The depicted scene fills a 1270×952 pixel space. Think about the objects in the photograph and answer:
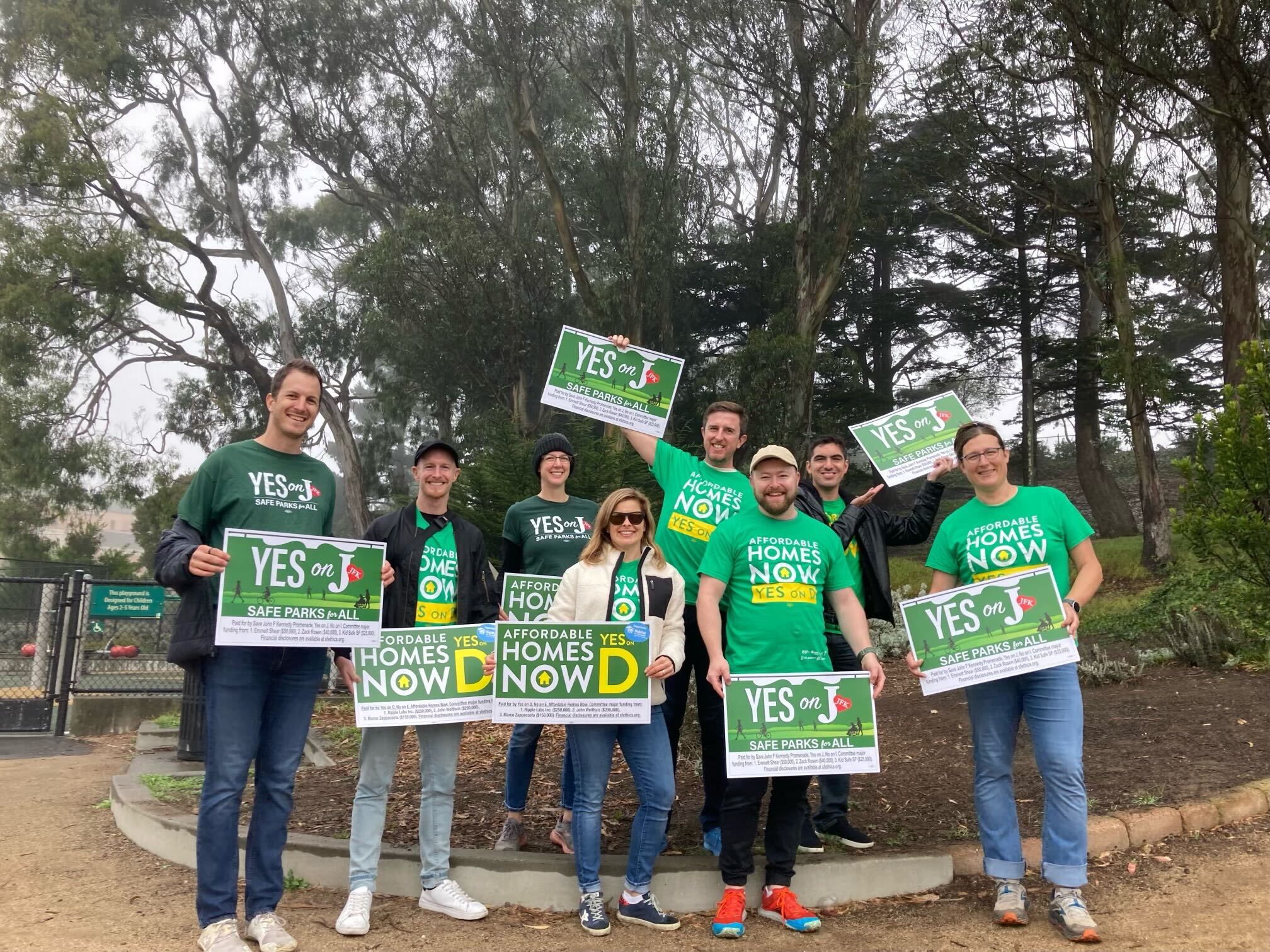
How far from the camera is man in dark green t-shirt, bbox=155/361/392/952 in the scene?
12.2ft

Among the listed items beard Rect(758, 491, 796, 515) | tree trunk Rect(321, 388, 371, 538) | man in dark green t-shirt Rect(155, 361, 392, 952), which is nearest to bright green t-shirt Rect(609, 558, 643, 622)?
beard Rect(758, 491, 796, 515)

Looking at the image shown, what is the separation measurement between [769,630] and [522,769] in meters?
1.57

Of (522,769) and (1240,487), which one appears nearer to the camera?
(522,769)

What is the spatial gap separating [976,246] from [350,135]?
1836cm

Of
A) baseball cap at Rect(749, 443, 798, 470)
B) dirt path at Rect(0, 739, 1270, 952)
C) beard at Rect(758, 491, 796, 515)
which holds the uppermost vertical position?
baseball cap at Rect(749, 443, 798, 470)

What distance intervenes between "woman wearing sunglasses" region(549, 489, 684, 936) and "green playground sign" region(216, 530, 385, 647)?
2.62ft

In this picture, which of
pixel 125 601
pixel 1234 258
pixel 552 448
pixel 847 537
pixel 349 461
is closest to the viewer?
pixel 847 537

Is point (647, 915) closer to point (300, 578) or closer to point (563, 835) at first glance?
point (563, 835)

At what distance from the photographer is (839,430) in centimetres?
2723

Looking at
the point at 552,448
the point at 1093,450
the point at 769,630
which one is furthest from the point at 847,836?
the point at 1093,450

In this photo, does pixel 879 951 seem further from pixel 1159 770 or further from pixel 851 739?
pixel 1159 770

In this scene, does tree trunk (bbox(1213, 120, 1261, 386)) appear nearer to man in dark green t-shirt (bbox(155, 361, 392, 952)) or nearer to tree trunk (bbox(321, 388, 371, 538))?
man in dark green t-shirt (bbox(155, 361, 392, 952))

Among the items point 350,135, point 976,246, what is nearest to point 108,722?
point 350,135

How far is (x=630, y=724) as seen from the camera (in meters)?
4.20
